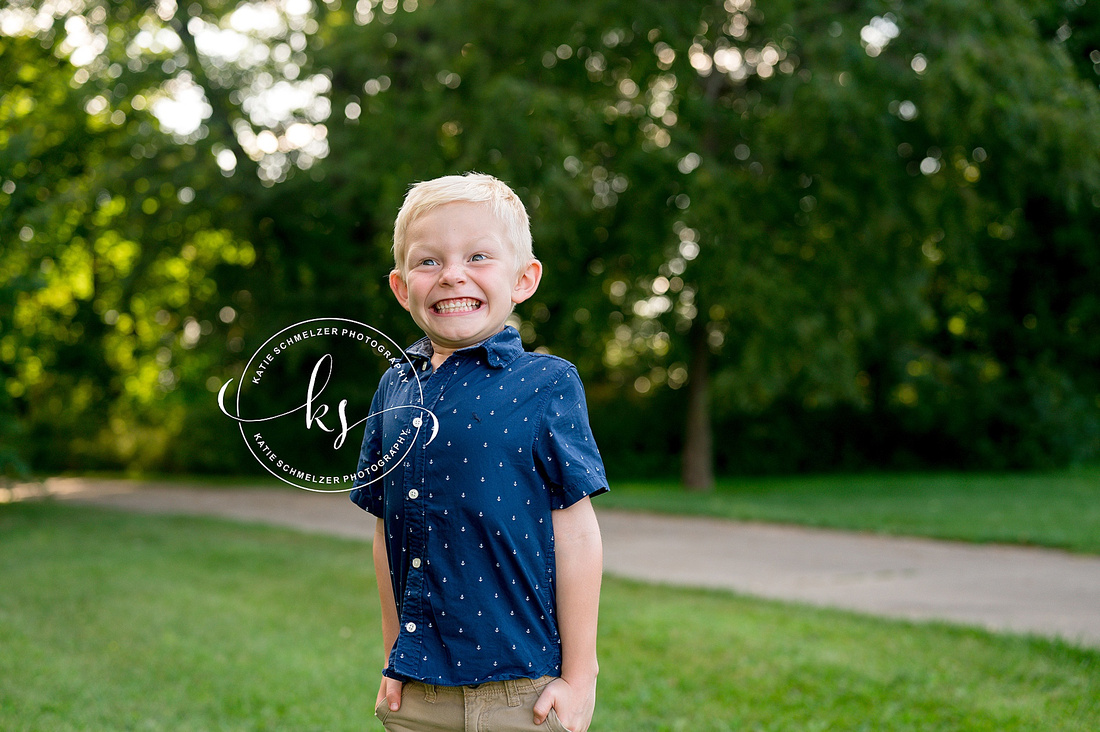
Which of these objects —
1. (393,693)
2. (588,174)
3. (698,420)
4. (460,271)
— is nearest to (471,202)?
(460,271)

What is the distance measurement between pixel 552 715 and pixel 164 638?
4.97 m

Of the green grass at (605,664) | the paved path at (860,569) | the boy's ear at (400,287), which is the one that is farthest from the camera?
the paved path at (860,569)

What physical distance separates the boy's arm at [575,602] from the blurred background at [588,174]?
32.6 feet

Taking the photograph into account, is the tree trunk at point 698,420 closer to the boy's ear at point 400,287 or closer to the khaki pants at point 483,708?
the boy's ear at point 400,287

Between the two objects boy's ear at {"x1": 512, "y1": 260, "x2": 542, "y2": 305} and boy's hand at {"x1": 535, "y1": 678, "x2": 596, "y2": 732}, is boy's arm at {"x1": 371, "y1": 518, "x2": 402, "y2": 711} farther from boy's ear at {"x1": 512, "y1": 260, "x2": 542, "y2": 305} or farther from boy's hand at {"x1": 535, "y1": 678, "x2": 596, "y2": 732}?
boy's ear at {"x1": 512, "y1": 260, "x2": 542, "y2": 305}

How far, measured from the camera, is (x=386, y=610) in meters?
2.26

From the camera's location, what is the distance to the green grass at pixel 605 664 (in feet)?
15.3

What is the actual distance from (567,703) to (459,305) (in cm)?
84

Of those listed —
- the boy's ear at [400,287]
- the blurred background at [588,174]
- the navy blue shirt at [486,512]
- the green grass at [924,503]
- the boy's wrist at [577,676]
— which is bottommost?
the green grass at [924,503]

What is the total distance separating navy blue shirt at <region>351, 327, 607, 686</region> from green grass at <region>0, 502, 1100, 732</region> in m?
2.82

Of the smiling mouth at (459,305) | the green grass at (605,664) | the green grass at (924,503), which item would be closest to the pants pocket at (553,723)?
the smiling mouth at (459,305)

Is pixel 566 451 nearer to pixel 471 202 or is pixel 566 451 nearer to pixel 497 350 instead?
pixel 497 350

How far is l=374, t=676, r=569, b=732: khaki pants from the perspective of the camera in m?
2.00

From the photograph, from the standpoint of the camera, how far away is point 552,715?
2.00m
